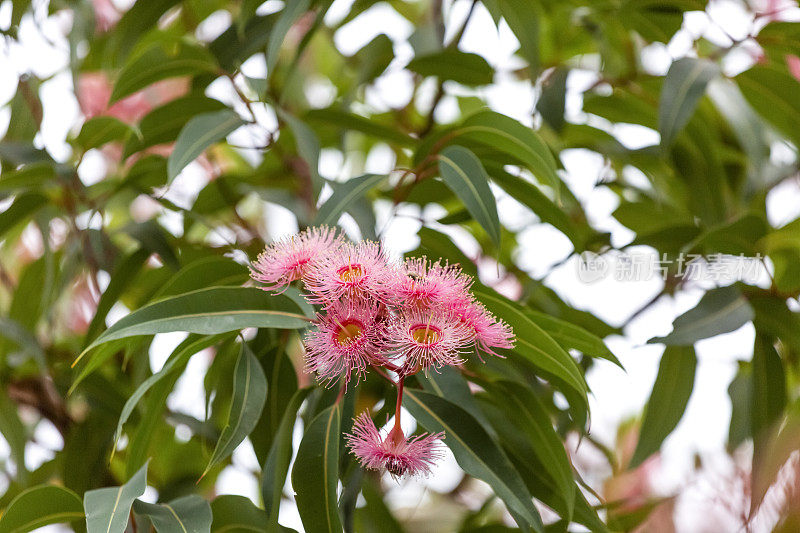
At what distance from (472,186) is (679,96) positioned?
0.24 meters

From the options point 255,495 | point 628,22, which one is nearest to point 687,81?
point 628,22

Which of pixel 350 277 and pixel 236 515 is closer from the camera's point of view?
pixel 350 277

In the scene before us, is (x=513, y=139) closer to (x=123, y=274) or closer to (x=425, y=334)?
(x=425, y=334)

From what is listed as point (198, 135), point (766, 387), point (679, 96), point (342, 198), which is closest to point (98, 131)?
point (198, 135)

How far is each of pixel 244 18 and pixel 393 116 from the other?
365mm

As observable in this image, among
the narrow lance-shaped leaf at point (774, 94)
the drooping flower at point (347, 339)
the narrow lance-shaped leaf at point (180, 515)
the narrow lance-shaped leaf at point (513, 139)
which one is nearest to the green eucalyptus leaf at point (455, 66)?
the narrow lance-shaped leaf at point (513, 139)

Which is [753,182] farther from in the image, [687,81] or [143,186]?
[143,186]

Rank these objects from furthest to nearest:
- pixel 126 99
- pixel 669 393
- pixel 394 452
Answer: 1. pixel 126 99
2. pixel 669 393
3. pixel 394 452

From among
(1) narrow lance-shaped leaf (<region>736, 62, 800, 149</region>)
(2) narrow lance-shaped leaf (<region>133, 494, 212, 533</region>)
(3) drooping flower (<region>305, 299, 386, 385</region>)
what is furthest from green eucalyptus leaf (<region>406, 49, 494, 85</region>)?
(2) narrow lance-shaped leaf (<region>133, 494, 212, 533</region>)

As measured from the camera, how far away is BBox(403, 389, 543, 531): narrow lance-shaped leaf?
501 mm

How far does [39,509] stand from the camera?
0.54 meters

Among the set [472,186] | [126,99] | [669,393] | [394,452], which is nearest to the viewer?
[394,452]

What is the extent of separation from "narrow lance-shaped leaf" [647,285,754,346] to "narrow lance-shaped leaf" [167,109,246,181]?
41 cm

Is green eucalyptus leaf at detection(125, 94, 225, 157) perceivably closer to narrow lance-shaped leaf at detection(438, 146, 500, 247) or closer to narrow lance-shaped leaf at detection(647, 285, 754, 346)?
narrow lance-shaped leaf at detection(438, 146, 500, 247)
